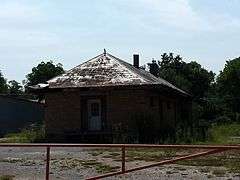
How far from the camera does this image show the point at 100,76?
102ft

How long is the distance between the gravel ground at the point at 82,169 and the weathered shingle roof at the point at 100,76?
12.2 m

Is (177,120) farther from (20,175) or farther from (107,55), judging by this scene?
(20,175)

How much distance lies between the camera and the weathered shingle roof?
98.5 feet

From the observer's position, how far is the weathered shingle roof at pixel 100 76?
98.5 feet

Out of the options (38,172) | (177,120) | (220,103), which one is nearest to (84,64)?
(177,120)

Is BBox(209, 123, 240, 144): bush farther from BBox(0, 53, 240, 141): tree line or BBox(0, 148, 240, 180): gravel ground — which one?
BBox(0, 53, 240, 141): tree line

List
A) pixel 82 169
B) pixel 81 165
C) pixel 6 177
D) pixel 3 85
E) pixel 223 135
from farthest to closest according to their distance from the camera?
1. pixel 3 85
2. pixel 223 135
3. pixel 81 165
4. pixel 82 169
5. pixel 6 177

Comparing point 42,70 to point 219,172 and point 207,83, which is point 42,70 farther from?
point 219,172

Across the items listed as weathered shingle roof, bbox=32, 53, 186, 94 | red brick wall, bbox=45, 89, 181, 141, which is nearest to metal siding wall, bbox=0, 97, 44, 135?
red brick wall, bbox=45, 89, 181, 141

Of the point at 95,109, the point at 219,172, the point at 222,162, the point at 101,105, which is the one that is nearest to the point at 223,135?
the point at 101,105

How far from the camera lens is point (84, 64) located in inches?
1321

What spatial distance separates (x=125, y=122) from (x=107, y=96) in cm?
168

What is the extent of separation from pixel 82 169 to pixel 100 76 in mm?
16887

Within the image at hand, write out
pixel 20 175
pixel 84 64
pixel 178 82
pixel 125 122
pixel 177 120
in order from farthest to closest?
1. pixel 178 82
2. pixel 177 120
3. pixel 84 64
4. pixel 125 122
5. pixel 20 175
